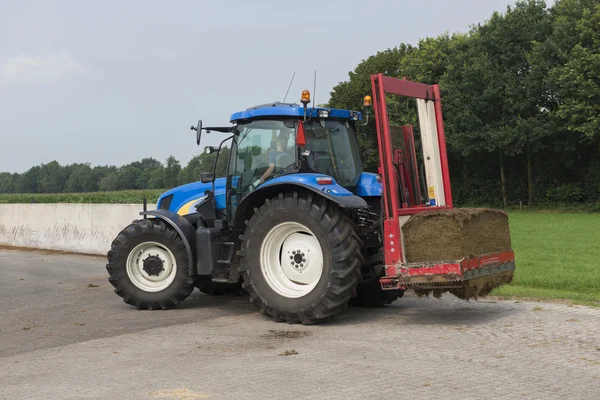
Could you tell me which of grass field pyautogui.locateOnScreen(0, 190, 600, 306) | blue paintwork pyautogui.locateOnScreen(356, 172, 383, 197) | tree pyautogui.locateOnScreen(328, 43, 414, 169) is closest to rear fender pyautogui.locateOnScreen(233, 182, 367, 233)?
blue paintwork pyautogui.locateOnScreen(356, 172, 383, 197)

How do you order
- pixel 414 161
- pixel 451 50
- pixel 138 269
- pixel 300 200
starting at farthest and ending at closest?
pixel 451 50, pixel 138 269, pixel 414 161, pixel 300 200

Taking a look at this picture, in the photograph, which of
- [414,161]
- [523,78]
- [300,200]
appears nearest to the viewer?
[300,200]

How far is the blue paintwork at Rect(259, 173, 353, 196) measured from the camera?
337 inches

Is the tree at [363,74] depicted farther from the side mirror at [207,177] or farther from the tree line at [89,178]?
the side mirror at [207,177]

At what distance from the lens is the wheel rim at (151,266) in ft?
33.6

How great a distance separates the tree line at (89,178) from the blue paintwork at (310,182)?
103 ft

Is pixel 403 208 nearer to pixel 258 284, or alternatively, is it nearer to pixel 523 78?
pixel 258 284

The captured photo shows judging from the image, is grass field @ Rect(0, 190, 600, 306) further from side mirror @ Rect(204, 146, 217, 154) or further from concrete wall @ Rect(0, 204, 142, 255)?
concrete wall @ Rect(0, 204, 142, 255)

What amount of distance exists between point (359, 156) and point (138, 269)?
3423 mm

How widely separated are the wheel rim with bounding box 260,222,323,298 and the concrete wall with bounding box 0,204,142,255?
982 cm

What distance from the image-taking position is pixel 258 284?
8.98 metres

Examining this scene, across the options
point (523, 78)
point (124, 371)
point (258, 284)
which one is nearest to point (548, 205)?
point (523, 78)

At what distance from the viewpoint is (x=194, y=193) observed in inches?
422

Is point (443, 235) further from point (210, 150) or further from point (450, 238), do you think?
point (210, 150)
